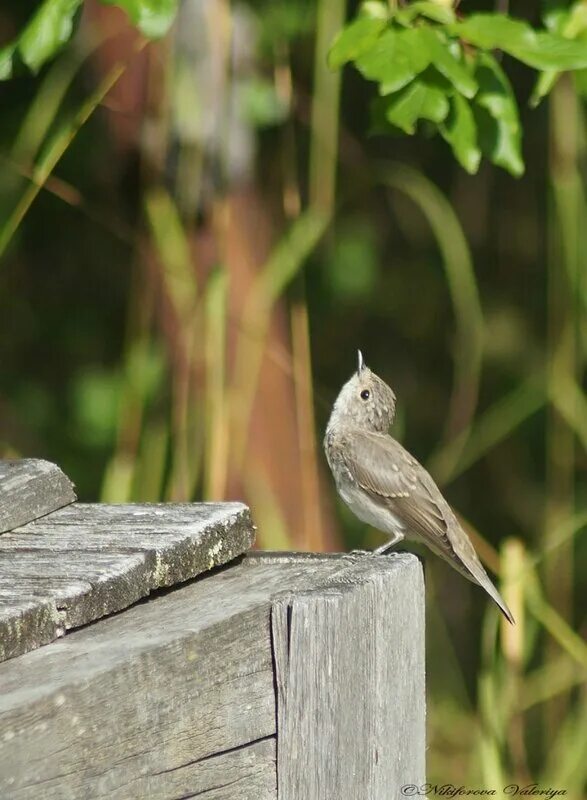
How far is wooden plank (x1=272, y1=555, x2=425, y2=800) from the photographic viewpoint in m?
2.14

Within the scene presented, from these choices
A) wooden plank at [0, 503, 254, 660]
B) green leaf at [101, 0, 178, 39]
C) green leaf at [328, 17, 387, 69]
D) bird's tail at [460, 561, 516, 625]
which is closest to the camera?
wooden plank at [0, 503, 254, 660]

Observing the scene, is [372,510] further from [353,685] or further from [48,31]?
[353,685]

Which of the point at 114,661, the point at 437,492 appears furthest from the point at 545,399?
the point at 114,661

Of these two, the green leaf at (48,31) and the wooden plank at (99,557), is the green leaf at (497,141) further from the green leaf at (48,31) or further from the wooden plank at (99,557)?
the wooden plank at (99,557)

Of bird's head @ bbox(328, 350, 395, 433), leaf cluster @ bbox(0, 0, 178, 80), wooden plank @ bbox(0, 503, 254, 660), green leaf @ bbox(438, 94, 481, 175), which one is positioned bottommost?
wooden plank @ bbox(0, 503, 254, 660)

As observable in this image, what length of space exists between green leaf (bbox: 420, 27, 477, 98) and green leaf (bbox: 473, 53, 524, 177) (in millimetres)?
222

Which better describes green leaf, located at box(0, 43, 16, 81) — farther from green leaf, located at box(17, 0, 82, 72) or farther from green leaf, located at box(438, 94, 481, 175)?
green leaf, located at box(438, 94, 481, 175)

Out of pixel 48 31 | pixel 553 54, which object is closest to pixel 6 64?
pixel 48 31

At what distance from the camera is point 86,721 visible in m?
1.72

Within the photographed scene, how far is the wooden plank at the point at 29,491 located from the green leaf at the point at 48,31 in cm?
108

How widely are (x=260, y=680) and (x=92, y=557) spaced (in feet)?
1.01

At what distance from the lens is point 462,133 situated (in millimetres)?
3219

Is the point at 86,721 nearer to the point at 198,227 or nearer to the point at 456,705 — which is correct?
the point at 198,227

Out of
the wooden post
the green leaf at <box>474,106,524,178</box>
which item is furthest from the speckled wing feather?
the wooden post
